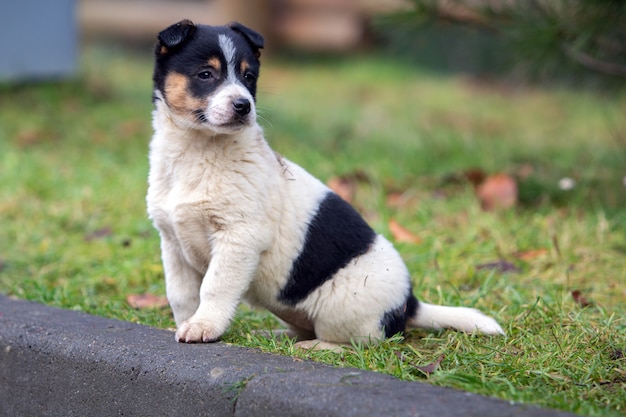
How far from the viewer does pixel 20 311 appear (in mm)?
3607

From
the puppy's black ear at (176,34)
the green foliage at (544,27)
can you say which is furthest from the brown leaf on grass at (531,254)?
the puppy's black ear at (176,34)

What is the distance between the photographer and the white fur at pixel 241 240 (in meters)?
3.20

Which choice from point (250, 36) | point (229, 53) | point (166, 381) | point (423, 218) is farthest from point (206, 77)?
point (423, 218)

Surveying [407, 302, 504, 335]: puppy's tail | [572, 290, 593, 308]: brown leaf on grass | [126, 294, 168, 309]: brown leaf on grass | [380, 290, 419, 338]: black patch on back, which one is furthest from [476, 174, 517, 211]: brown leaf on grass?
[126, 294, 168, 309]: brown leaf on grass

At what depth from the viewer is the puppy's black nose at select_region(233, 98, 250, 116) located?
3.19 m

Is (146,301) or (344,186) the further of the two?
(344,186)

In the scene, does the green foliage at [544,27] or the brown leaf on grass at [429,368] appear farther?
the green foliage at [544,27]

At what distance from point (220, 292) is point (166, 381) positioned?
0.41 meters

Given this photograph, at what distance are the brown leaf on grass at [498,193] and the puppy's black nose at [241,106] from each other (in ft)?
8.21

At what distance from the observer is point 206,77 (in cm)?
329

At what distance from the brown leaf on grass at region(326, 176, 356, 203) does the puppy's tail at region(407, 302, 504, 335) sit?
1939 mm

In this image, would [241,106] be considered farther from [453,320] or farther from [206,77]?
[453,320]

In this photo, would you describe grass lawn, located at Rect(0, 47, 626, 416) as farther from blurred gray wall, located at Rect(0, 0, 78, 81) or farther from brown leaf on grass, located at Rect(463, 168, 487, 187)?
blurred gray wall, located at Rect(0, 0, 78, 81)

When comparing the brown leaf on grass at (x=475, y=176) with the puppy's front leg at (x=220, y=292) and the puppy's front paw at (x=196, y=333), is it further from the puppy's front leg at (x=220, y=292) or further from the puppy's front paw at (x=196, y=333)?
the puppy's front paw at (x=196, y=333)
